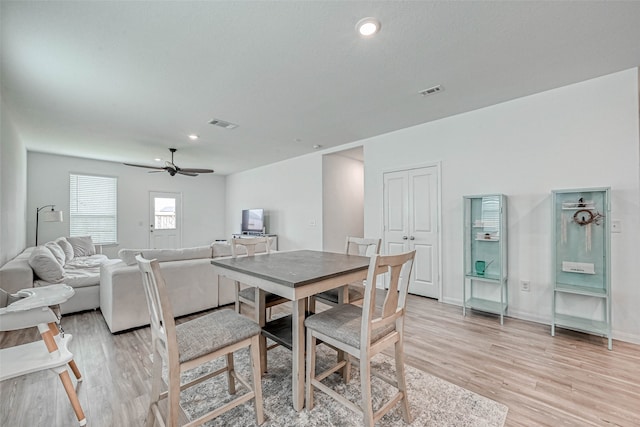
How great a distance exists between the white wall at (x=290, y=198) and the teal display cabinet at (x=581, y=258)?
3726mm

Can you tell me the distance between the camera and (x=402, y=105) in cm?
336

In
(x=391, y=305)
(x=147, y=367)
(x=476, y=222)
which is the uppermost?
(x=476, y=222)

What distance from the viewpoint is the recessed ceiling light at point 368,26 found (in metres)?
1.90

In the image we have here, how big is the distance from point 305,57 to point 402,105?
1548mm

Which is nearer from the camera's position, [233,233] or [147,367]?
[147,367]

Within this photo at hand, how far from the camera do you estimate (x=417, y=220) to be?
162 inches

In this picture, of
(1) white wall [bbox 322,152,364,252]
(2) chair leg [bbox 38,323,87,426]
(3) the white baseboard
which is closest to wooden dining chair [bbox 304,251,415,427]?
(2) chair leg [bbox 38,323,87,426]

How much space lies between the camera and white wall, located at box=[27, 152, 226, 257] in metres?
5.75

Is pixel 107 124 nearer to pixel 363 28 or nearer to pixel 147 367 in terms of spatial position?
pixel 147 367

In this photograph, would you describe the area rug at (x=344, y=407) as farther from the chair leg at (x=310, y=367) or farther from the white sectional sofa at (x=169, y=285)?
the white sectional sofa at (x=169, y=285)

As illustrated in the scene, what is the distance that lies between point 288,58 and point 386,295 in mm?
2110

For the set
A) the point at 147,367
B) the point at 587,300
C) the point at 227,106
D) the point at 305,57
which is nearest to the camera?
the point at 147,367

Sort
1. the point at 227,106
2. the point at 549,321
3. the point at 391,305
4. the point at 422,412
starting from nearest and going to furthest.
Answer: the point at 391,305 < the point at 422,412 < the point at 549,321 < the point at 227,106

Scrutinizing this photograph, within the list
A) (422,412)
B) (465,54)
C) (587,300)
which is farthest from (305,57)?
(587,300)
